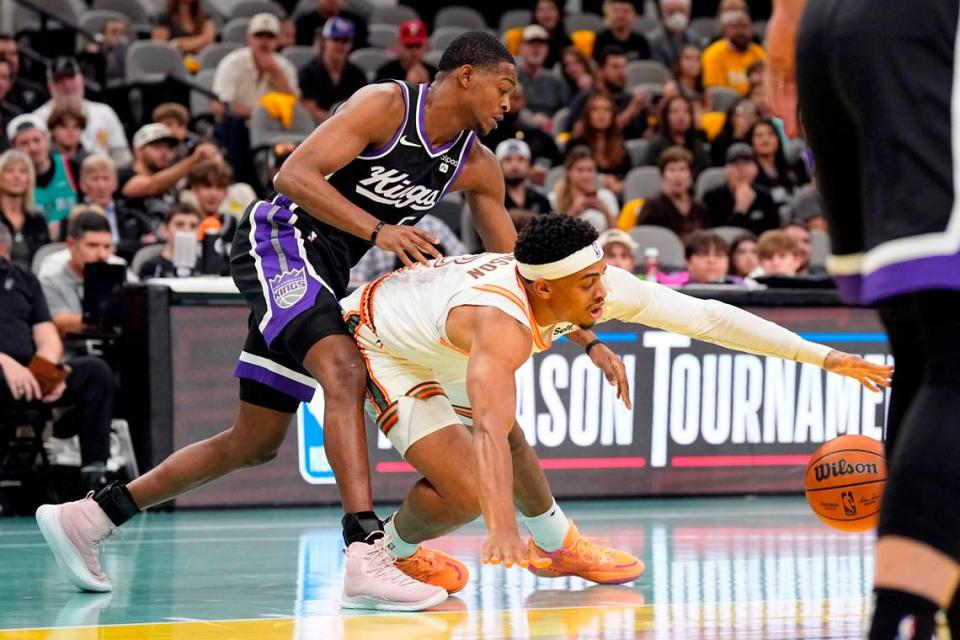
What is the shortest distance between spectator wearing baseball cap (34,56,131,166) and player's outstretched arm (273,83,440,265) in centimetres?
692

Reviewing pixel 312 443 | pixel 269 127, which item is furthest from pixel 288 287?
pixel 269 127

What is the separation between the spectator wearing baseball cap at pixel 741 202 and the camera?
1269cm

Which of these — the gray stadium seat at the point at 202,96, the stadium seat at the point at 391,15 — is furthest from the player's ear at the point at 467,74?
the stadium seat at the point at 391,15

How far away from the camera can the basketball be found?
561cm

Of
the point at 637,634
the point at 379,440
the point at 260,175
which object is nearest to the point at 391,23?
the point at 260,175

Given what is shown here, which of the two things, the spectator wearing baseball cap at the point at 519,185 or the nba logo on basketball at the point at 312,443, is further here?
the spectator wearing baseball cap at the point at 519,185

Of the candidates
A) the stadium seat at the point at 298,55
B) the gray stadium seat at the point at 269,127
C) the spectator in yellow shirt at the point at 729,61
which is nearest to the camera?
the gray stadium seat at the point at 269,127

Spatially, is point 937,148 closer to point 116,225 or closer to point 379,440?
point 379,440

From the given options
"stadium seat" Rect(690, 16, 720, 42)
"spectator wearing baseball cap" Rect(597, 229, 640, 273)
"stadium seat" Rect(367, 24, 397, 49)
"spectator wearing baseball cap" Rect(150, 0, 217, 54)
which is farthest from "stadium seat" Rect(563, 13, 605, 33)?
"spectator wearing baseball cap" Rect(597, 229, 640, 273)

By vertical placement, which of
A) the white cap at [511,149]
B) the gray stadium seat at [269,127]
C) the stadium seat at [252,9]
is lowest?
the white cap at [511,149]

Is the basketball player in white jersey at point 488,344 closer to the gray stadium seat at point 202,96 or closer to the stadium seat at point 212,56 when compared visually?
the gray stadium seat at point 202,96

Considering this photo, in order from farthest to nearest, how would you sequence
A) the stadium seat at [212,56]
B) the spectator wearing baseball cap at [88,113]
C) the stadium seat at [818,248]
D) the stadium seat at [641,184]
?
the stadium seat at [212,56]
the stadium seat at [641,184]
the stadium seat at [818,248]
the spectator wearing baseball cap at [88,113]

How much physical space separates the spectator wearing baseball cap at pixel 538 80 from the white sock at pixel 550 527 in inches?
382

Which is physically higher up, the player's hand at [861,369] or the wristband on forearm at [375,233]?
the wristband on forearm at [375,233]
